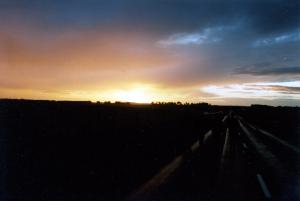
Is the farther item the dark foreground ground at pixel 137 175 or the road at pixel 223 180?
the dark foreground ground at pixel 137 175

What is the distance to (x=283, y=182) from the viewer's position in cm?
1172

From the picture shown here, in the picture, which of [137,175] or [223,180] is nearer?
[223,180]

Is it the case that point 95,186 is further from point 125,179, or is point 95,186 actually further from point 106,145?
point 106,145

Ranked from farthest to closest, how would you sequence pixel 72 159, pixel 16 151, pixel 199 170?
pixel 16 151 → pixel 72 159 → pixel 199 170

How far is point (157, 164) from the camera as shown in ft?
49.6

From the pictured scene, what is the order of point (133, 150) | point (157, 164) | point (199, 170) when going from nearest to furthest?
point (199, 170), point (157, 164), point (133, 150)

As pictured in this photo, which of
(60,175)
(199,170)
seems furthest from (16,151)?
(199,170)

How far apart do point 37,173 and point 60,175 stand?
1044 millimetres

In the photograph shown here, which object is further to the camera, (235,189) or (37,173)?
(37,173)

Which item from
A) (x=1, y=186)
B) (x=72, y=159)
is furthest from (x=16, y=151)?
(x=1, y=186)

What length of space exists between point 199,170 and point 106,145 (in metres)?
9.54

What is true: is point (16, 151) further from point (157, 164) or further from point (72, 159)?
point (157, 164)

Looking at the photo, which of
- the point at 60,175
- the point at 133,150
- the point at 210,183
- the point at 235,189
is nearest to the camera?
the point at 235,189

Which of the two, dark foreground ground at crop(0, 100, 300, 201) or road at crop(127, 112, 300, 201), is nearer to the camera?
road at crop(127, 112, 300, 201)
